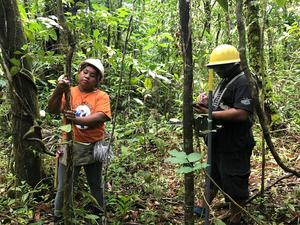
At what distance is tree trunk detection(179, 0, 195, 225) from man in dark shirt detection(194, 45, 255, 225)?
773 mm

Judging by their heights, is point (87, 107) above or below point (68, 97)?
below

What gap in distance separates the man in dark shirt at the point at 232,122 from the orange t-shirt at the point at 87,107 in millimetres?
854

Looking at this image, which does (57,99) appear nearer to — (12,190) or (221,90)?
(12,190)

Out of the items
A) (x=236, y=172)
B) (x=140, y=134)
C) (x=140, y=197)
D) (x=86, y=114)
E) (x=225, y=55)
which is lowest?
(x=140, y=197)

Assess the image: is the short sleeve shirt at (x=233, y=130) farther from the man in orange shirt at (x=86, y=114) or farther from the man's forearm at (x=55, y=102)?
the man's forearm at (x=55, y=102)

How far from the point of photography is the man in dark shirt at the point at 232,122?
10.9ft

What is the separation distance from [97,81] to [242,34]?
172 cm

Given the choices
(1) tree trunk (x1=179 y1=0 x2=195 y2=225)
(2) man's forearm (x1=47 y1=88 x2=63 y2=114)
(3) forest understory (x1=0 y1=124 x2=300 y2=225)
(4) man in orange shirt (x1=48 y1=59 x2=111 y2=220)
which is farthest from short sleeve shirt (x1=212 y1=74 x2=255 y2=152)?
(2) man's forearm (x1=47 y1=88 x2=63 y2=114)

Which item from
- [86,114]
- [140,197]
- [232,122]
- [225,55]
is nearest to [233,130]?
[232,122]

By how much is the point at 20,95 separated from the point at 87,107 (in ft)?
2.23

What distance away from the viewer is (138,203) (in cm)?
420

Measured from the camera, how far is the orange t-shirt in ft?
11.5

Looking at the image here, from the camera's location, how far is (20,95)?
365cm

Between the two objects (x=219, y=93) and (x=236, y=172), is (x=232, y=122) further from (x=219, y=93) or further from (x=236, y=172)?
(x=236, y=172)
